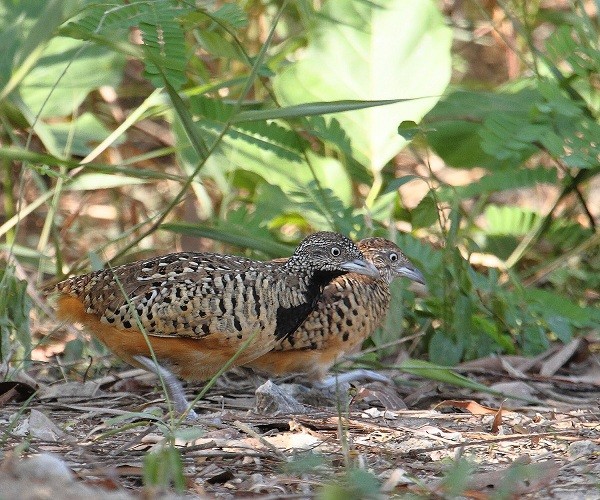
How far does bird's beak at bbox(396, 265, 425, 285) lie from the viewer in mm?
5406

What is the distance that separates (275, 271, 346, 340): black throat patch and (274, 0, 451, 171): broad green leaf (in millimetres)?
1493

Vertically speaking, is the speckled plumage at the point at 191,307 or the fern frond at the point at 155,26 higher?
the fern frond at the point at 155,26

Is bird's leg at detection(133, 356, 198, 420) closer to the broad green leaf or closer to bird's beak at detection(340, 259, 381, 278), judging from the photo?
bird's beak at detection(340, 259, 381, 278)

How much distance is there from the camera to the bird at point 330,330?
486 cm

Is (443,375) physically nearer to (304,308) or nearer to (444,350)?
(304,308)

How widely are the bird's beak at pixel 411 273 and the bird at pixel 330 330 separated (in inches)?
8.0

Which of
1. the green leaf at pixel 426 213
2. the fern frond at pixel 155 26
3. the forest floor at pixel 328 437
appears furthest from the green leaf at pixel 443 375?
the fern frond at pixel 155 26

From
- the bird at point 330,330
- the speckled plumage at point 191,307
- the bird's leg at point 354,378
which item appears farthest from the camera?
the bird's leg at point 354,378

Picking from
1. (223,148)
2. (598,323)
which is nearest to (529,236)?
(598,323)

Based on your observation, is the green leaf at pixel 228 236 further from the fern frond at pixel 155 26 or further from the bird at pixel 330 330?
the fern frond at pixel 155 26

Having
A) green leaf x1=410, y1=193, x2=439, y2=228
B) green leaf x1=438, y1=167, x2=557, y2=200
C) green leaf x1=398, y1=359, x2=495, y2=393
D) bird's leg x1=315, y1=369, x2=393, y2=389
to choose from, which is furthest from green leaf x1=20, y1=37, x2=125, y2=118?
green leaf x1=398, y1=359, x2=495, y2=393

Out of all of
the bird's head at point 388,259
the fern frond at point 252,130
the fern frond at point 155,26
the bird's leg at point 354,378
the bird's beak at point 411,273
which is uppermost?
the fern frond at point 155,26

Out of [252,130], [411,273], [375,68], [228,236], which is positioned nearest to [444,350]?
[411,273]

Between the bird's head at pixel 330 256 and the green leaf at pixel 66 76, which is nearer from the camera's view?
the bird's head at pixel 330 256
